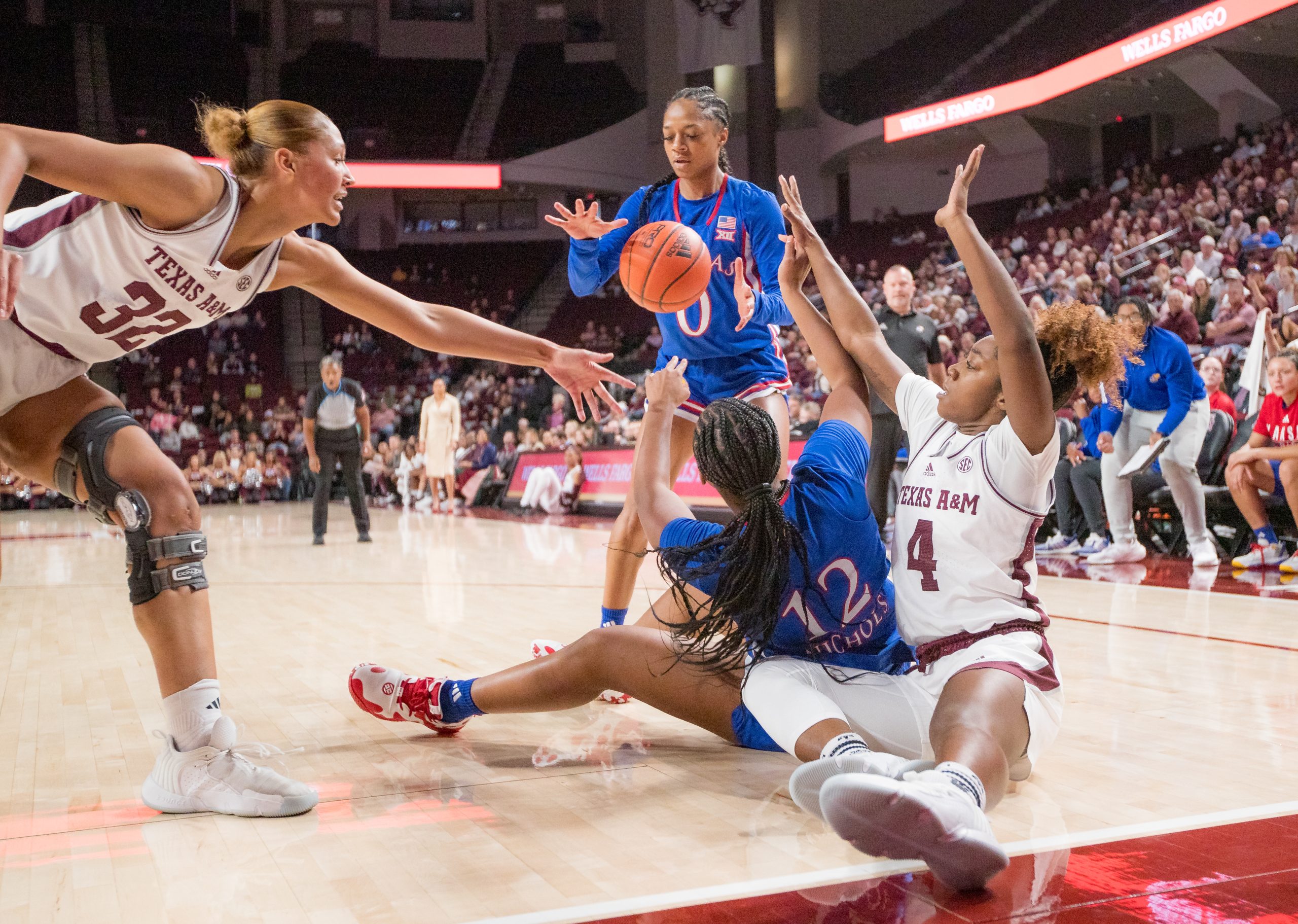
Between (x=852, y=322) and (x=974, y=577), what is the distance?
87 cm

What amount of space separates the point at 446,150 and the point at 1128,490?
22800mm

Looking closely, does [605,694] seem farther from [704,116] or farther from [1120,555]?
[1120,555]

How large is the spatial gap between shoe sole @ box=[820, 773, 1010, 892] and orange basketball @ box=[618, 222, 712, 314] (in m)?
2.30

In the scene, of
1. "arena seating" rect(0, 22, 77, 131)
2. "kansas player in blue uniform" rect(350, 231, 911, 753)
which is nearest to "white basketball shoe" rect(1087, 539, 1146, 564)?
"kansas player in blue uniform" rect(350, 231, 911, 753)

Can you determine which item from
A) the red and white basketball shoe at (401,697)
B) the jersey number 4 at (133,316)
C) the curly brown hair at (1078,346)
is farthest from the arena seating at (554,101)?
the curly brown hair at (1078,346)

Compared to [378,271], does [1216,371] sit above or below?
below

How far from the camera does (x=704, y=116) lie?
3881 millimetres

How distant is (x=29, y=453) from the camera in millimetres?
2600

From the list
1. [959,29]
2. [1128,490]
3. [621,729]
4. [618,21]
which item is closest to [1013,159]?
[959,29]

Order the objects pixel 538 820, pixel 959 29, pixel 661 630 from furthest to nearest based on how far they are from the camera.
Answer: pixel 959 29 < pixel 661 630 < pixel 538 820

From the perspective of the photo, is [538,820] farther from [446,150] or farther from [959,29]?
[446,150]

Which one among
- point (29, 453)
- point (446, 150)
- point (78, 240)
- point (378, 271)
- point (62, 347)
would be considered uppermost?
point (446, 150)

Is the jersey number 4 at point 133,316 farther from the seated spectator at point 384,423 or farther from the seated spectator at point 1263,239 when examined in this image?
the seated spectator at point 384,423

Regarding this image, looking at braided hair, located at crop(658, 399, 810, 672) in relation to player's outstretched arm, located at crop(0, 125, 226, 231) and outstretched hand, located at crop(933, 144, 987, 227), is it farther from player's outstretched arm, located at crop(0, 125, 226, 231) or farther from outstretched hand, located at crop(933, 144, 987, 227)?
player's outstretched arm, located at crop(0, 125, 226, 231)
